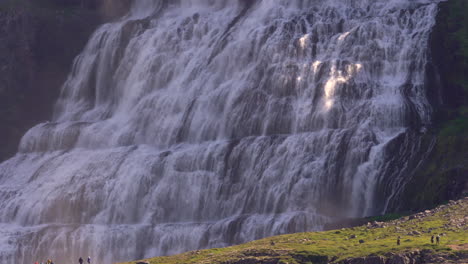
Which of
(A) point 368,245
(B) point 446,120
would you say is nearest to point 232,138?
(B) point 446,120

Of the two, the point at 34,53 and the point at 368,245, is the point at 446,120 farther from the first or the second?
the point at 34,53

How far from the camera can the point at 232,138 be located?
7769 cm

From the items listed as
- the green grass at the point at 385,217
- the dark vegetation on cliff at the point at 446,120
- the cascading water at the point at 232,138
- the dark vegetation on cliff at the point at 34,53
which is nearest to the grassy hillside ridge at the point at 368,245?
the green grass at the point at 385,217

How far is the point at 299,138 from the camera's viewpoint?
236 ft

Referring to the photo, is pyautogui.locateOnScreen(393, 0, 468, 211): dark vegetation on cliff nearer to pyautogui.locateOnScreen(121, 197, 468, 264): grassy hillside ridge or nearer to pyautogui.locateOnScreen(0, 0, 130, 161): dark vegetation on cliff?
pyautogui.locateOnScreen(121, 197, 468, 264): grassy hillside ridge

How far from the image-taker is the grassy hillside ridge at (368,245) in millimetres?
47594

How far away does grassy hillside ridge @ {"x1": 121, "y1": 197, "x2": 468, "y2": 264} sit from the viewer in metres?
47.6

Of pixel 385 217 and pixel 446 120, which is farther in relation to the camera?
pixel 446 120

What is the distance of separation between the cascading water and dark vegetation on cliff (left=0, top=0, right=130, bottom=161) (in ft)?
25.9

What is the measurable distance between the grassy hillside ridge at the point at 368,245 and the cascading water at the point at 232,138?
8.83 metres

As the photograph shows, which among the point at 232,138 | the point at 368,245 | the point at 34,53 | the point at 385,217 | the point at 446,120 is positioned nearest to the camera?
the point at 368,245

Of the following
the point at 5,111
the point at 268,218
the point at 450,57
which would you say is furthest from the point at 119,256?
the point at 5,111

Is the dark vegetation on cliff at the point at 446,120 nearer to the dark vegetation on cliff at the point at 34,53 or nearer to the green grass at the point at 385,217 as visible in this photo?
the green grass at the point at 385,217

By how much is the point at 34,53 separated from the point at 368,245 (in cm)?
6539
